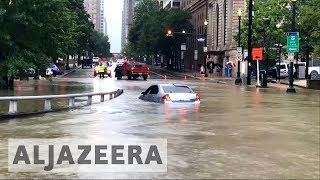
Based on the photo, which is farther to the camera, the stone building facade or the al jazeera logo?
the stone building facade

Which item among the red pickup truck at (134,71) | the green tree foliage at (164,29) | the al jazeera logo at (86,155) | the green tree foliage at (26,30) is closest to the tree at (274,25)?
the red pickup truck at (134,71)

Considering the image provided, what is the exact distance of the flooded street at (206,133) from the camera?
917 centimetres

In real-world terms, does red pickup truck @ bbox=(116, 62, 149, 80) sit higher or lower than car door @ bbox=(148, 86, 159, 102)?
higher

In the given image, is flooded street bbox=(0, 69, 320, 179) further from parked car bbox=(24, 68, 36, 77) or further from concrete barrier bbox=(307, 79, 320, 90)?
concrete barrier bbox=(307, 79, 320, 90)

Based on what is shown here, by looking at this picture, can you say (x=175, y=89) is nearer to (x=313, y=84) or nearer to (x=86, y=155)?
(x=86, y=155)

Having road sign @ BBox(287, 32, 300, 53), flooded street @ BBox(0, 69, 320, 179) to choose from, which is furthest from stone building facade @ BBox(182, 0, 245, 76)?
flooded street @ BBox(0, 69, 320, 179)

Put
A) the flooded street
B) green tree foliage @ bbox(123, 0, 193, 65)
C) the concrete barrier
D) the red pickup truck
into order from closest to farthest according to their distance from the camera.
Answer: the flooded street < the concrete barrier < the red pickup truck < green tree foliage @ bbox(123, 0, 193, 65)

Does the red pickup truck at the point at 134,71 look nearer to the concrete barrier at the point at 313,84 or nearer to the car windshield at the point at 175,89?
the concrete barrier at the point at 313,84

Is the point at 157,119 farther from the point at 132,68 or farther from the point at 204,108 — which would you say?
the point at 132,68

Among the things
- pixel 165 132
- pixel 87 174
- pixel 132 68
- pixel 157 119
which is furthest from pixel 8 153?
pixel 132 68

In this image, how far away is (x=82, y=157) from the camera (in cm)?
1030

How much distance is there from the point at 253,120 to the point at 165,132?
4.34 meters

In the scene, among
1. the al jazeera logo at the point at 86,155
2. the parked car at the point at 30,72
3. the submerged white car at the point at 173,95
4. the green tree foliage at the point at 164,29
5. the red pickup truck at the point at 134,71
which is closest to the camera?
the al jazeera logo at the point at 86,155

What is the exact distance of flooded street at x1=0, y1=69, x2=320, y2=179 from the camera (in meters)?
9.17
